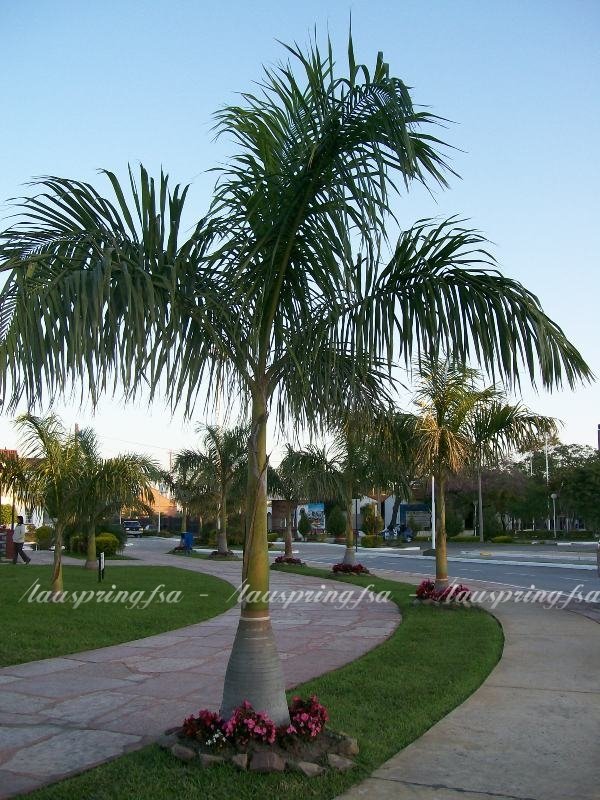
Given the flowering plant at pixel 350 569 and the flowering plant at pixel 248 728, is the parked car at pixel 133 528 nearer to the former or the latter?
the flowering plant at pixel 350 569

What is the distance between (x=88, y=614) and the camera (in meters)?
12.3

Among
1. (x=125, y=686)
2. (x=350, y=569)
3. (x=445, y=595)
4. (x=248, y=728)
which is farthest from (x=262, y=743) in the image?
→ (x=350, y=569)

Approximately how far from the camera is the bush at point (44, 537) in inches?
1364

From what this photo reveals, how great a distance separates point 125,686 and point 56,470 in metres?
7.60

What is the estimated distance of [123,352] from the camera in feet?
15.4

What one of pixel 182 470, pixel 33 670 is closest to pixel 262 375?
pixel 33 670

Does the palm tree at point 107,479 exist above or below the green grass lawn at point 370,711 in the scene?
above

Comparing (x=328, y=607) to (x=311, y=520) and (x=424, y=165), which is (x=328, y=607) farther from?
(x=311, y=520)

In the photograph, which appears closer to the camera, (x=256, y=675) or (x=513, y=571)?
(x=256, y=675)

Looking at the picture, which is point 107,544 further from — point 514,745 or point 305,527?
Result: point 305,527

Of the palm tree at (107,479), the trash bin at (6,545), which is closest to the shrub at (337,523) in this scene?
the trash bin at (6,545)

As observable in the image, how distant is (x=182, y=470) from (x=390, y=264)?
2749 cm

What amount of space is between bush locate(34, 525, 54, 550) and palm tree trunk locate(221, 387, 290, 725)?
103 feet

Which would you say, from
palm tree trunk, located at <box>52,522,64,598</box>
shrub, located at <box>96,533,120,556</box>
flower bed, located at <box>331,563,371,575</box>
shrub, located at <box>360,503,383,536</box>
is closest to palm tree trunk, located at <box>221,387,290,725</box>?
palm tree trunk, located at <box>52,522,64,598</box>
